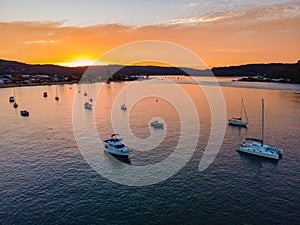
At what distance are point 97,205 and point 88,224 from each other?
387 cm

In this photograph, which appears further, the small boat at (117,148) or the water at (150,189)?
the small boat at (117,148)

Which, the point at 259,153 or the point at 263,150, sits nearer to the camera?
the point at 263,150

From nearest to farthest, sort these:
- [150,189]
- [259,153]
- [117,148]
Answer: [150,189] < [117,148] < [259,153]

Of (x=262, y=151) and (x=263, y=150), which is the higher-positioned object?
(x=263, y=150)

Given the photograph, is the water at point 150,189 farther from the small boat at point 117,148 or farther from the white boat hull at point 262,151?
the small boat at point 117,148

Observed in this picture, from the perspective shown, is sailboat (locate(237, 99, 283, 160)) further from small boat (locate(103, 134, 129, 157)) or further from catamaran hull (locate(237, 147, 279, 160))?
small boat (locate(103, 134, 129, 157))

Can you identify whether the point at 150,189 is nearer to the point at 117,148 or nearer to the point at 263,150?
the point at 117,148

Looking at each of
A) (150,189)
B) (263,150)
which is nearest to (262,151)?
(263,150)

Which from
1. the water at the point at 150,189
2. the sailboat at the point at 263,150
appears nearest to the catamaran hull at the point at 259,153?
the sailboat at the point at 263,150

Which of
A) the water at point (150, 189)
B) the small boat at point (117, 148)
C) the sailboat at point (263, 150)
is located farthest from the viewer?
the small boat at point (117, 148)

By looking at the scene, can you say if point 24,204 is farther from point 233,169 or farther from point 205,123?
point 205,123

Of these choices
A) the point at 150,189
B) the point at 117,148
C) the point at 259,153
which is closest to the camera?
the point at 150,189

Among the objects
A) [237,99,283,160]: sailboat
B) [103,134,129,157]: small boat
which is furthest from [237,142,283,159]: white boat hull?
[103,134,129,157]: small boat

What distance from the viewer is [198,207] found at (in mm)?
31000
